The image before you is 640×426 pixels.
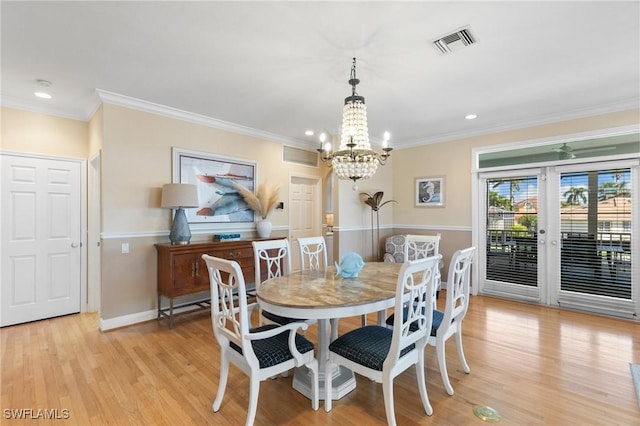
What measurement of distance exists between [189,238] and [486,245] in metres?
4.39

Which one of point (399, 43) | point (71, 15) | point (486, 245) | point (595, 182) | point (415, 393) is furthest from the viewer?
point (486, 245)

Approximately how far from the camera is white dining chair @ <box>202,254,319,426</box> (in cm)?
172

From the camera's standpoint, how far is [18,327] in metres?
3.47

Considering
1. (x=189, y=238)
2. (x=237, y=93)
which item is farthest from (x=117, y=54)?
(x=189, y=238)

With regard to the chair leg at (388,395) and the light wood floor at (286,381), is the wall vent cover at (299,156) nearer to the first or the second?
the light wood floor at (286,381)

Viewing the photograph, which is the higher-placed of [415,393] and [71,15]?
[71,15]

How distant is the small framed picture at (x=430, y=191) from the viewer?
5227 millimetres

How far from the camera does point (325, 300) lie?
1902mm

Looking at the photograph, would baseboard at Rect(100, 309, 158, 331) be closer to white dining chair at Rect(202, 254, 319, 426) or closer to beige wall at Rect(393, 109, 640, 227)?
white dining chair at Rect(202, 254, 319, 426)

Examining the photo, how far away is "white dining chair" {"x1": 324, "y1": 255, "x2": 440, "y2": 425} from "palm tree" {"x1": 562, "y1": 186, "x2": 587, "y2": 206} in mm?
3384

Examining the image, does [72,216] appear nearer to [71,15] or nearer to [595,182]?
[71,15]

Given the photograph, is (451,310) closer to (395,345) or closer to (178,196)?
(395,345)

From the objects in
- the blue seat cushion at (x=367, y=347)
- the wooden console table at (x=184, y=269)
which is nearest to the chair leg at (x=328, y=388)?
the blue seat cushion at (x=367, y=347)

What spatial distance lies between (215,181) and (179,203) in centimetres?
82
